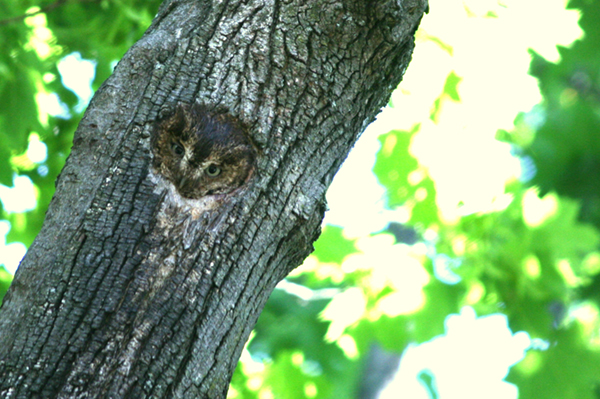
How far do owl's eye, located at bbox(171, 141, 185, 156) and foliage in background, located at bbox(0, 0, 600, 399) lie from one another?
211cm

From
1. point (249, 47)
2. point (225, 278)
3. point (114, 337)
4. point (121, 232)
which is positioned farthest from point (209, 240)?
point (249, 47)

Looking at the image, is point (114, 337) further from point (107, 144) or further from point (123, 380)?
point (107, 144)

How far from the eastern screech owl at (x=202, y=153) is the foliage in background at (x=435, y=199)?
2.10m

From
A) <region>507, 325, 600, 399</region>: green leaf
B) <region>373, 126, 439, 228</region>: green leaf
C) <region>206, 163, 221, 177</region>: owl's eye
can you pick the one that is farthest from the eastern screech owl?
<region>507, 325, 600, 399</region>: green leaf

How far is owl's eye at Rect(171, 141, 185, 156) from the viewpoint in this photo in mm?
1671

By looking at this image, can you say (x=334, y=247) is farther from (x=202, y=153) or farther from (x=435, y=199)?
(x=202, y=153)

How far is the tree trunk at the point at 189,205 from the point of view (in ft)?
4.66

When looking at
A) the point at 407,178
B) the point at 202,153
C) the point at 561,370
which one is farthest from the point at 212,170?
the point at 561,370

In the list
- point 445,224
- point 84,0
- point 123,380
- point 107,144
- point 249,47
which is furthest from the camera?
point 445,224

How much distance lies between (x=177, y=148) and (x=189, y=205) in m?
0.21

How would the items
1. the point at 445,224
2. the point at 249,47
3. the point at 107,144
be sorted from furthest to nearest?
the point at 445,224 < the point at 249,47 < the point at 107,144

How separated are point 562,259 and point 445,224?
1124 millimetres

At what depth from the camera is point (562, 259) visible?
4.69 meters

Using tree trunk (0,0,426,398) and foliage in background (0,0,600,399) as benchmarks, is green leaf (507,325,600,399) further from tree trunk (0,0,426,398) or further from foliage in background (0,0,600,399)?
tree trunk (0,0,426,398)
